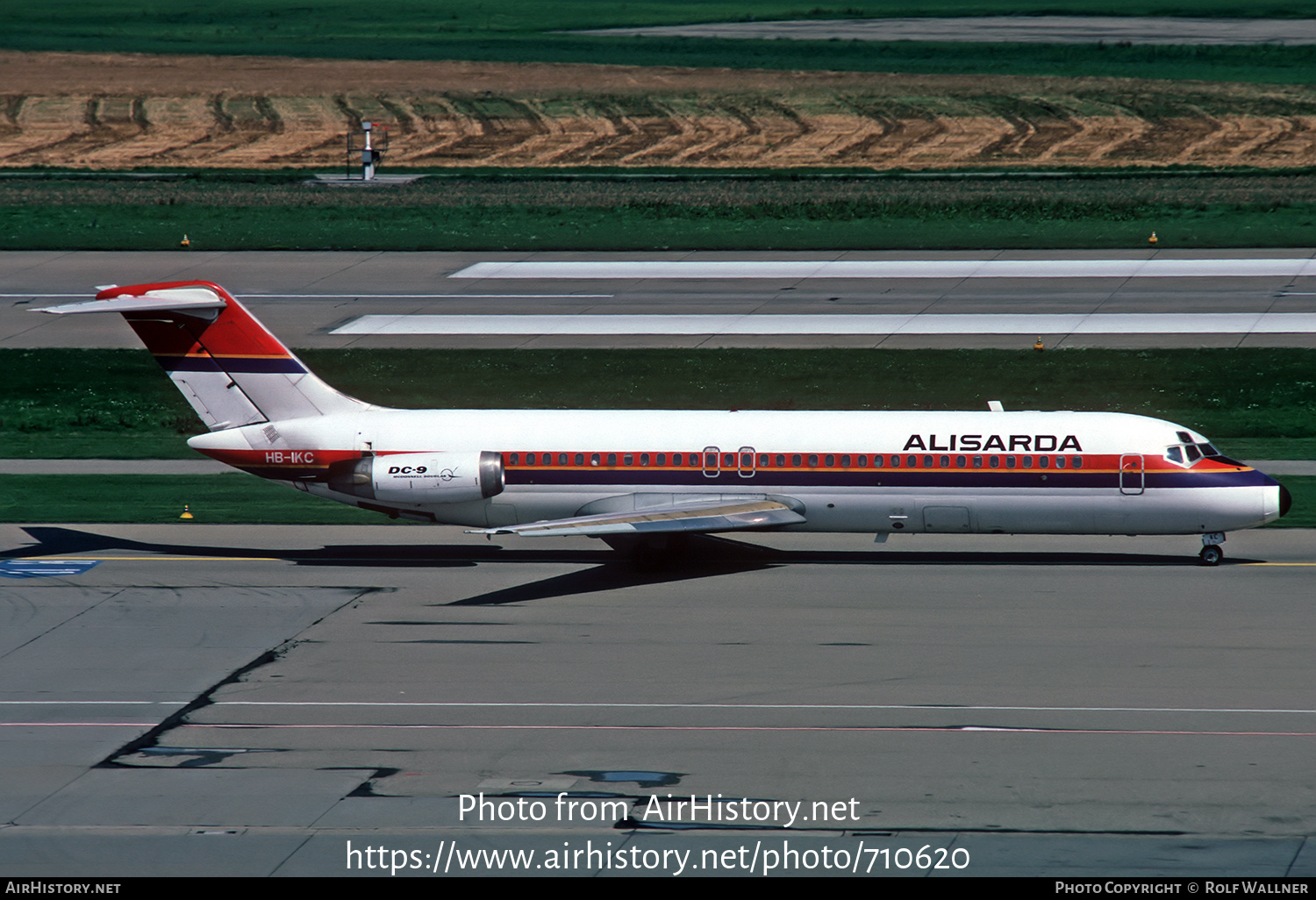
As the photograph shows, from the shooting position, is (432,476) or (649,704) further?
(432,476)

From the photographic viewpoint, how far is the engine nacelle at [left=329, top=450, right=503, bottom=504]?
107ft

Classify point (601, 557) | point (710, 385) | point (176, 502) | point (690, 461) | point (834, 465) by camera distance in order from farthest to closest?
point (710, 385), point (176, 502), point (601, 557), point (690, 461), point (834, 465)

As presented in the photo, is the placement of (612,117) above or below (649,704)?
above

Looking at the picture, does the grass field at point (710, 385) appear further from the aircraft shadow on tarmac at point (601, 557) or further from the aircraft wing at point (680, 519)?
the aircraft wing at point (680, 519)

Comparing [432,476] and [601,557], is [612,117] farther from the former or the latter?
[432,476]

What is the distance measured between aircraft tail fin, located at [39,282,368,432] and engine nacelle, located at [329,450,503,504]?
6.38 ft

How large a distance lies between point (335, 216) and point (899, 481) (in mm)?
47076

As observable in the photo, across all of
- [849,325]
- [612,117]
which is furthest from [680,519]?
[612,117]

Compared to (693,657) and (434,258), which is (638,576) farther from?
(434,258)

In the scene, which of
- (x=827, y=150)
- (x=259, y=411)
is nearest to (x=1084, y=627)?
(x=259, y=411)

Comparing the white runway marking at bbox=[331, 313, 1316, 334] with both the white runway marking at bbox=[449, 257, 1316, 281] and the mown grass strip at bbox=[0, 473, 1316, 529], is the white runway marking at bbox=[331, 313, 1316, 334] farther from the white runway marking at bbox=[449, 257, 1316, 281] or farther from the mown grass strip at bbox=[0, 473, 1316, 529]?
the mown grass strip at bbox=[0, 473, 1316, 529]

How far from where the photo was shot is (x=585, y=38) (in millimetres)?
134500

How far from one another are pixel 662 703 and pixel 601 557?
32.4ft

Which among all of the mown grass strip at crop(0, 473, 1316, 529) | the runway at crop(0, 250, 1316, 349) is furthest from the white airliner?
the runway at crop(0, 250, 1316, 349)
